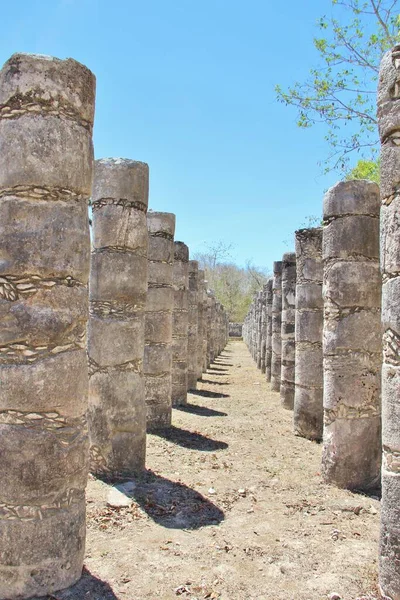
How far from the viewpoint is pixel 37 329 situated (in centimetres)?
423

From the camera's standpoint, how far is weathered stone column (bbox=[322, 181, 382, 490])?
7082 millimetres

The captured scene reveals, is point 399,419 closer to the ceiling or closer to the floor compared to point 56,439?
closer to the ceiling

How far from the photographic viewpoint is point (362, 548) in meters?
5.28

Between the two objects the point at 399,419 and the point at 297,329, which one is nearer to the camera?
the point at 399,419

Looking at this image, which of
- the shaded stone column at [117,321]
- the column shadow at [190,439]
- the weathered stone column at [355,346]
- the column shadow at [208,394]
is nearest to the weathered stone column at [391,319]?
the weathered stone column at [355,346]

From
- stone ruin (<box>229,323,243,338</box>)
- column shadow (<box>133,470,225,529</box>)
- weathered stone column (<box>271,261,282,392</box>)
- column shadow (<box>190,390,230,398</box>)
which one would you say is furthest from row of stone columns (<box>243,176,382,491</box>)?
stone ruin (<box>229,323,243,338</box>)

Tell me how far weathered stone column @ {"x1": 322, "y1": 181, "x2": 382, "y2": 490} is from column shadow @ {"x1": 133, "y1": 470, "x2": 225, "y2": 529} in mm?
1833

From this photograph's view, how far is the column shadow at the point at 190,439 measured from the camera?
9336 millimetres

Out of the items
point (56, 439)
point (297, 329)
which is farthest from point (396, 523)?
point (297, 329)

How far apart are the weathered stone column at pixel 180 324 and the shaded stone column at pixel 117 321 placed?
6.03 metres

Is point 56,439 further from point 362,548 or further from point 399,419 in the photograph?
point 362,548

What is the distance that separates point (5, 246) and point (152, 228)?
6719mm

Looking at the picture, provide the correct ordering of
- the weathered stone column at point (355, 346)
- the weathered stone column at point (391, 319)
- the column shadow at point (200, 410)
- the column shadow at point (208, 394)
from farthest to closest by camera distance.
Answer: the column shadow at point (208, 394) → the column shadow at point (200, 410) → the weathered stone column at point (355, 346) → the weathered stone column at point (391, 319)

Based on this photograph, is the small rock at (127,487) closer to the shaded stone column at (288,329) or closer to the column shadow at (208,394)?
the shaded stone column at (288,329)
